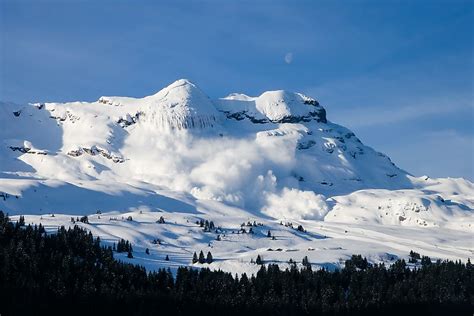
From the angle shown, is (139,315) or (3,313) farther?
(139,315)

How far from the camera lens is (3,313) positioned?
→ 187125 mm

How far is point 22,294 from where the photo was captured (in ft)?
655

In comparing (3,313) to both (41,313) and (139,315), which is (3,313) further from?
(139,315)

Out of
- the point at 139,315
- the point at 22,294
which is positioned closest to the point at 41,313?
the point at 22,294

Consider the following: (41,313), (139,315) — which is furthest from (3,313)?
(139,315)

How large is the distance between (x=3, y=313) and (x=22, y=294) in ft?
42.1

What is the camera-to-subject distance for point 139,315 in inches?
7869

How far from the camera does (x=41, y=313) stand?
637ft

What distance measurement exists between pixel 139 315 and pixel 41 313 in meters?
27.1

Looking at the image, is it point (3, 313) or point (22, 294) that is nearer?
point (3, 313)

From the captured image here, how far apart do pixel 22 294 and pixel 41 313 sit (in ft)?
31.9

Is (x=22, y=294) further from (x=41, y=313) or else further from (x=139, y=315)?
(x=139, y=315)

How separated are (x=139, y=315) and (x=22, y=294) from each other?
33.9m

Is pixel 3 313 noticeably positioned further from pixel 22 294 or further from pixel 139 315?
pixel 139 315
